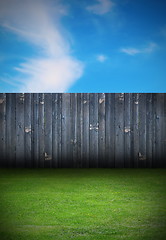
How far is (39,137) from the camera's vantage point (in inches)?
278

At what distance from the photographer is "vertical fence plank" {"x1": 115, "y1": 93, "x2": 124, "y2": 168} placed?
7000mm

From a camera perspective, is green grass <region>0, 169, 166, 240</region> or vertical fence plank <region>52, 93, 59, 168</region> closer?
green grass <region>0, 169, 166, 240</region>

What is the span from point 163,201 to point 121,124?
10.5 feet

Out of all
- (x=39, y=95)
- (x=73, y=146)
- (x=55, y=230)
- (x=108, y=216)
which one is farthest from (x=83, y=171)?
(x=55, y=230)

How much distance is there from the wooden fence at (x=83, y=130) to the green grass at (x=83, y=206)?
0.90 metres

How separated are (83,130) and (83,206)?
3.37 meters

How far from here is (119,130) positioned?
7.04 metres

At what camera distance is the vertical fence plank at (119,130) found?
23.0 feet

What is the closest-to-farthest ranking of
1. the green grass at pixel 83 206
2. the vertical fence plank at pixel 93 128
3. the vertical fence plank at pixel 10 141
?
the green grass at pixel 83 206
the vertical fence plank at pixel 93 128
the vertical fence plank at pixel 10 141

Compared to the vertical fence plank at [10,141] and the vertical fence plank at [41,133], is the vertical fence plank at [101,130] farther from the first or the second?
the vertical fence plank at [10,141]

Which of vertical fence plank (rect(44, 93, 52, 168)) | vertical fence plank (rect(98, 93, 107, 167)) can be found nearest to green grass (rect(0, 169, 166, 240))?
vertical fence plank (rect(98, 93, 107, 167))

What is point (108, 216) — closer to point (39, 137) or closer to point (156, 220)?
point (156, 220)

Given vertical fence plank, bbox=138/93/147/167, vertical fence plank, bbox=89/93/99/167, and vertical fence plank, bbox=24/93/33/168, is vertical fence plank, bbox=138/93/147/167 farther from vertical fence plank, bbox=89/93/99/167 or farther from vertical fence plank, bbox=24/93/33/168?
vertical fence plank, bbox=24/93/33/168

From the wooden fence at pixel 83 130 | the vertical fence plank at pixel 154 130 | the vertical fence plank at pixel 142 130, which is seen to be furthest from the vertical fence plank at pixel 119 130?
the vertical fence plank at pixel 154 130
